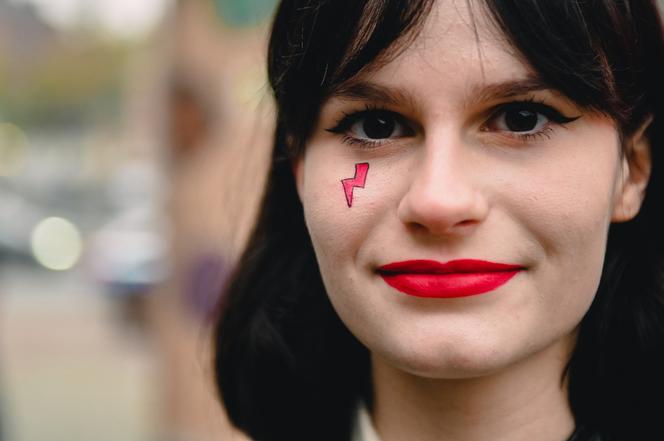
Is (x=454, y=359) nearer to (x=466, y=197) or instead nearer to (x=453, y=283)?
(x=453, y=283)

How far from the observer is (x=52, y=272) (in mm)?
15445

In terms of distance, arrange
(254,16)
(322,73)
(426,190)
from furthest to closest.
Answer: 1. (254,16)
2. (322,73)
3. (426,190)

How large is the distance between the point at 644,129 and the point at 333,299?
2.31ft

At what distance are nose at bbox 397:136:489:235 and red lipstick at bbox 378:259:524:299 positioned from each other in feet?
0.21

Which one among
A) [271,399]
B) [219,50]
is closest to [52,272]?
[219,50]

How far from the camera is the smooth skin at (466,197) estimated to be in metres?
1.58

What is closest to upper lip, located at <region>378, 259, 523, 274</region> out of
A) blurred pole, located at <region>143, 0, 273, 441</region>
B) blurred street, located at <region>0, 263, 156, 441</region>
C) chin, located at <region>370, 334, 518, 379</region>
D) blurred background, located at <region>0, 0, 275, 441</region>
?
chin, located at <region>370, 334, 518, 379</region>

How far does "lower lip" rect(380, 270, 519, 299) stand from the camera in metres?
1.60

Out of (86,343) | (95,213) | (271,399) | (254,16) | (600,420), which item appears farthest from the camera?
(95,213)

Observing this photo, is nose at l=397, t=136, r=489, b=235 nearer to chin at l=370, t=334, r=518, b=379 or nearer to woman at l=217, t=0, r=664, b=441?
woman at l=217, t=0, r=664, b=441

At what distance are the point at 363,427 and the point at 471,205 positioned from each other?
685 millimetres

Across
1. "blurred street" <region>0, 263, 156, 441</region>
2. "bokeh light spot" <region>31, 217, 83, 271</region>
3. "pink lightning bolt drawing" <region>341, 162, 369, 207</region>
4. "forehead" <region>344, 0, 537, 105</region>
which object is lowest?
"bokeh light spot" <region>31, 217, 83, 271</region>

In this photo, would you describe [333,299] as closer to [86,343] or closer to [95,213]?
[86,343]

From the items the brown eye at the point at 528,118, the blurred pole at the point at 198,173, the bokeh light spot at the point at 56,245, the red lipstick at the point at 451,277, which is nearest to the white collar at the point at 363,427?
the red lipstick at the point at 451,277
